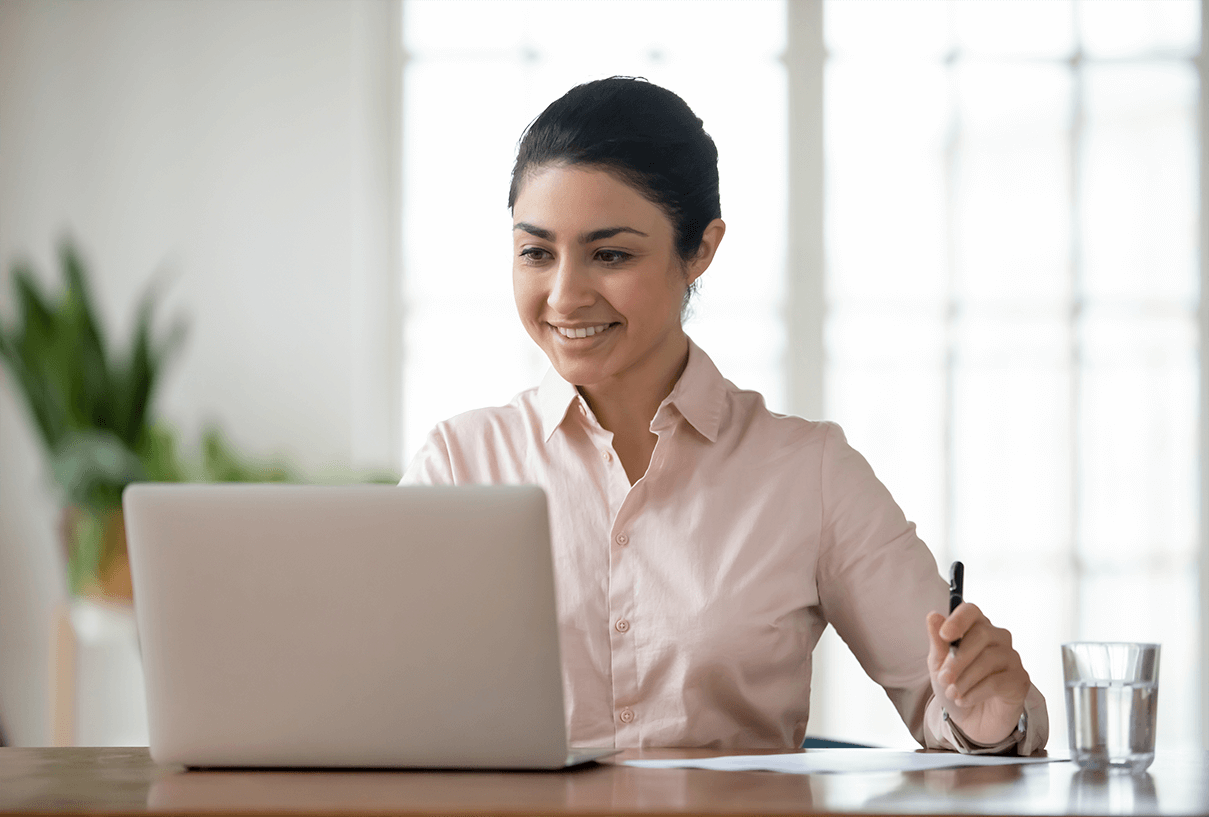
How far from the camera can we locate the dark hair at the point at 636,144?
1699mm

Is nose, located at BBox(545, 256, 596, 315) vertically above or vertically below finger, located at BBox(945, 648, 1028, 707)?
above

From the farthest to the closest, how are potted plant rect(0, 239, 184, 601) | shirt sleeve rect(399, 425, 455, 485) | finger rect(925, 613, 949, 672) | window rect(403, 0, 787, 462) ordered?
1. window rect(403, 0, 787, 462)
2. potted plant rect(0, 239, 184, 601)
3. shirt sleeve rect(399, 425, 455, 485)
4. finger rect(925, 613, 949, 672)

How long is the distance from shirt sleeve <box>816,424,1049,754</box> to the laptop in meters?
0.74

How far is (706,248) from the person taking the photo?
1867mm

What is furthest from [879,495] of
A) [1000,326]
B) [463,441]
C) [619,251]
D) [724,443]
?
[1000,326]

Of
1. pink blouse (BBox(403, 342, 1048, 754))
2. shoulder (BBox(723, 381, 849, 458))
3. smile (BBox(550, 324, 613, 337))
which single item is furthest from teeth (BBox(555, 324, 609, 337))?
shoulder (BBox(723, 381, 849, 458))

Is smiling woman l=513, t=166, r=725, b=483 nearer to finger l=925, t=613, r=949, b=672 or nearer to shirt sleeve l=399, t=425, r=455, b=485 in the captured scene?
shirt sleeve l=399, t=425, r=455, b=485

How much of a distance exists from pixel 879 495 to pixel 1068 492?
273 centimetres

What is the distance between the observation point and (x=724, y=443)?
1.79 metres

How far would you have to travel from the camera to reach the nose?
1.68 m

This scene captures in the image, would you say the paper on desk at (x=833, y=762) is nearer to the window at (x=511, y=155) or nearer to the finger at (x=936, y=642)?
the finger at (x=936, y=642)

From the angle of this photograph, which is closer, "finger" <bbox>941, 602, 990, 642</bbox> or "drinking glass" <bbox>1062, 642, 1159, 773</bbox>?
"drinking glass" <bbox>1062, 642, 1159, 773</bbox>

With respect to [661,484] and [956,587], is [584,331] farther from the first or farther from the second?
[956,587]

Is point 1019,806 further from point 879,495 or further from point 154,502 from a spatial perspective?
point 879,495
